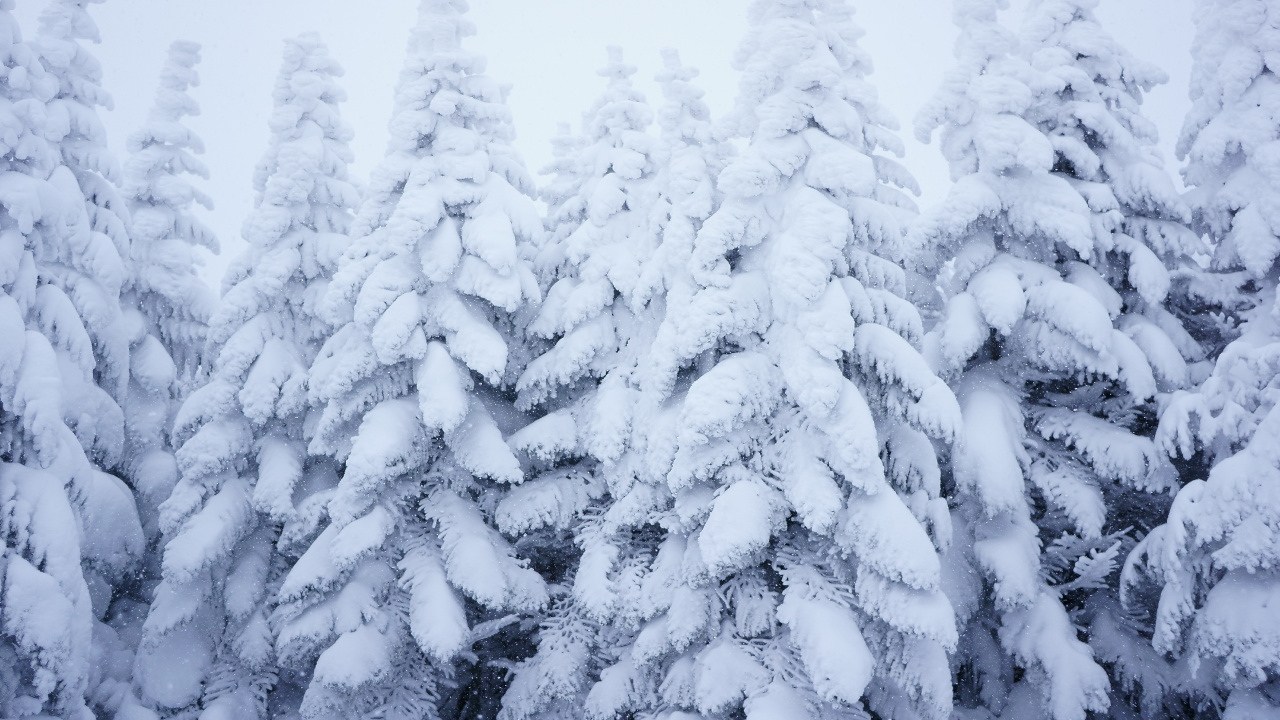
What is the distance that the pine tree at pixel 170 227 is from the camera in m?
14.0

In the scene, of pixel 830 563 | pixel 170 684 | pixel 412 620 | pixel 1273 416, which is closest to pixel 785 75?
pixel 830 563

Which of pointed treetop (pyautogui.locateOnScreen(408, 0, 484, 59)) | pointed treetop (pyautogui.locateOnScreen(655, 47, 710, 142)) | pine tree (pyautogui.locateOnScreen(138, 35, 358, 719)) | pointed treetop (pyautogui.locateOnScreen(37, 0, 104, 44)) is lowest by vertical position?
pine tree (pyautogui.locateOnScreen(138, 35, 358, 719))

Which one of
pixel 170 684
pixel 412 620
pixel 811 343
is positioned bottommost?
pixel 170 684

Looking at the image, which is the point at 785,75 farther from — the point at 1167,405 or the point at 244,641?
the point at 244,641

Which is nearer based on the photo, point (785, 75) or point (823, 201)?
point (823, 201)

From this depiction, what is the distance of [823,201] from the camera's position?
9438 millimetres

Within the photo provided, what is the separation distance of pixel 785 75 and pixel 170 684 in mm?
11837

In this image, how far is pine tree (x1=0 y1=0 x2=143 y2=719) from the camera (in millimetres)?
9641

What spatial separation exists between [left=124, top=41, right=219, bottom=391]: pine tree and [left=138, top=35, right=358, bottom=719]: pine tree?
1720mm

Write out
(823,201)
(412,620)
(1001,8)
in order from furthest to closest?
(1001,8)
(412,620)
(823,201)

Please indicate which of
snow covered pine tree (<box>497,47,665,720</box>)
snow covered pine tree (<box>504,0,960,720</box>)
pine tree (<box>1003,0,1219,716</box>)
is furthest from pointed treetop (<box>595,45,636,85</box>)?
pine tree (<box>1003,0,1219,716</box>)

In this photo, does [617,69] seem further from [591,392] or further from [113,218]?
[113,218]

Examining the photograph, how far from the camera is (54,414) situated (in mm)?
10133

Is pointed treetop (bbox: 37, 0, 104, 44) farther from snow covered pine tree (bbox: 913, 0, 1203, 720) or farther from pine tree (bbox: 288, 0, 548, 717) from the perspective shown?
snow covered pine tree (bbox: 913, 0, 1203, 720)
